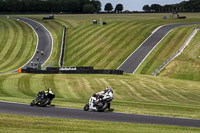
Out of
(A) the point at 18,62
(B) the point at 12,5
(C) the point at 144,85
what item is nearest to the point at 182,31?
(A) the point at 18,62

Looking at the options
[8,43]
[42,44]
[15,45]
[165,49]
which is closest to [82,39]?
[42,44]

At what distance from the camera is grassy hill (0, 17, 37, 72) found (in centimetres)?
8156

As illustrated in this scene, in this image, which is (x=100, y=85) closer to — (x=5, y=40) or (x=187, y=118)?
(x=187, y=118)

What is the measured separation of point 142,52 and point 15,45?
36.5 metres

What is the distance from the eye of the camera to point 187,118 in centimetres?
2256

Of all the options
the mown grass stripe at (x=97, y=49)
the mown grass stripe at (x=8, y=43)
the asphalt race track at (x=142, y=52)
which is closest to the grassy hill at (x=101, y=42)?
the mown grass stripe at (x=97, y=49)

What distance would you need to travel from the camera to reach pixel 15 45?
9550cm

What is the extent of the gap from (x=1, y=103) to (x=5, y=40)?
7572cm

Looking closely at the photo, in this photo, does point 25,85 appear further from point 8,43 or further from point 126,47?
point 8,43

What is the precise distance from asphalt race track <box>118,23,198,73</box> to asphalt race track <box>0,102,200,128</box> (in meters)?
45.4

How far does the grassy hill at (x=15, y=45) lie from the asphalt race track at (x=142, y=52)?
24.5 meters

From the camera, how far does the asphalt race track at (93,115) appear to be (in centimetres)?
2098

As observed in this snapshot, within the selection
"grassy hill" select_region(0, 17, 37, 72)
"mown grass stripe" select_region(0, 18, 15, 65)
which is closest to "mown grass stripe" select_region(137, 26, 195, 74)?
"grassy hill" select_region(0, 17, 37, 72)

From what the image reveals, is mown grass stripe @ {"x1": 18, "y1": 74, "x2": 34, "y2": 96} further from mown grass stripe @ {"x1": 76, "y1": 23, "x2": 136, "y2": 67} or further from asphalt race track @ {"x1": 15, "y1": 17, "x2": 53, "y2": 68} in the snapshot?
mown grass stripe @ {"x1": 76, "y1": 23, "x2": 136, "y2": 67}
